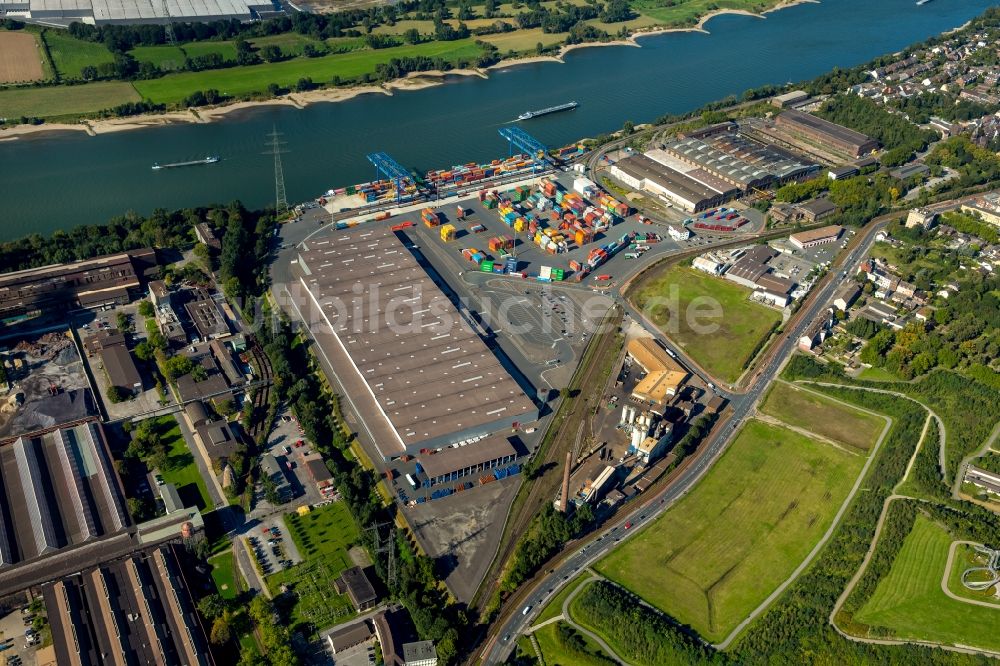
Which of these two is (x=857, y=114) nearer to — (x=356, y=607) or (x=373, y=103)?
(x=373, y=103)

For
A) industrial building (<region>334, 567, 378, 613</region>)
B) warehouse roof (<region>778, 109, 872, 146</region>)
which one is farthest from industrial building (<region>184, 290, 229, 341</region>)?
warehouse roof (<region>778, 109, 872, 146</region>)

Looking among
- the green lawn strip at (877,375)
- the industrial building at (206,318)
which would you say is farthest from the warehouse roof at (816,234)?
the industrial building at (206,318)

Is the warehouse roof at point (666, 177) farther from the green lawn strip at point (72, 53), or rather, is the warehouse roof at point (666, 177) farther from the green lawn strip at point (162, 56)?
the green lawn strip at point (72, 53)

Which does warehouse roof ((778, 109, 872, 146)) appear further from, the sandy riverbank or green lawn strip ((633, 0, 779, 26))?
green lawn strip ((633, 0, 779, 26))

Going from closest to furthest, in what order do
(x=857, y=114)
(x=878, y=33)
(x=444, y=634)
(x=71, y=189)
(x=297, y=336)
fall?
(x=444, y=634), (x=297, y=336), (x=71, y=189), (x=857, y=114), (x=878, y=33)

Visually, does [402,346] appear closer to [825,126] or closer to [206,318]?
[206,318]

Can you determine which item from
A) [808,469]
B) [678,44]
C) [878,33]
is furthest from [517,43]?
[808,469]
